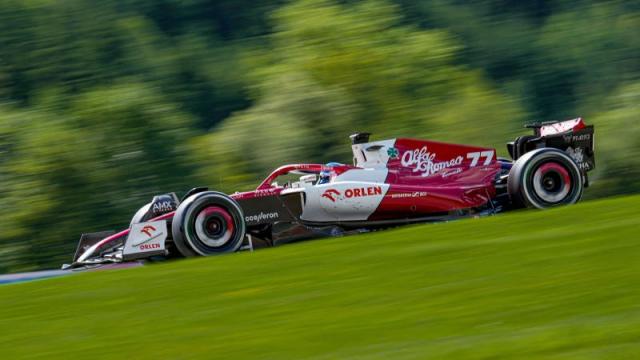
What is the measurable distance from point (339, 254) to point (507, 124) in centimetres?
2579

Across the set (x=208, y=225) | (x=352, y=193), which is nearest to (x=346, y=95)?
(x=352, y=193)

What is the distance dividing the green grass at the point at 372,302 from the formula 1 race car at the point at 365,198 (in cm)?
121

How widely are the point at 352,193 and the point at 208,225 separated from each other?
1983 millimetres

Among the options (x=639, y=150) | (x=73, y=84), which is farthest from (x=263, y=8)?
(x=639, y=150)

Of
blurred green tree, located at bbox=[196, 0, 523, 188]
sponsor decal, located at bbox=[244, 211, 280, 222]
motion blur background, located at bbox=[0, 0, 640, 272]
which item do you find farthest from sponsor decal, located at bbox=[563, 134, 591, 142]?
blurred green tree, located at bbox=[196, 0, 523, 188]

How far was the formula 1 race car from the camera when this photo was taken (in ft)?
46.1

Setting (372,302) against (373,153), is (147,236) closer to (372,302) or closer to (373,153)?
(373,153)

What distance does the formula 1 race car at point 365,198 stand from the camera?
46.1 feet

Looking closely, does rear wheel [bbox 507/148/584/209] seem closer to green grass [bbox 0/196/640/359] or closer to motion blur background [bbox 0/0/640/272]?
green grass [bbox 0/196/640/359]

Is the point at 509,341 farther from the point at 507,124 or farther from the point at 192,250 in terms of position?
the point at 507,124

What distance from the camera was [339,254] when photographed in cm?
1200

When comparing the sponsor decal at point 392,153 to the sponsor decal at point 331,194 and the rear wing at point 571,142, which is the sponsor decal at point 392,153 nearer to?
the sponsor decal at point 331,194

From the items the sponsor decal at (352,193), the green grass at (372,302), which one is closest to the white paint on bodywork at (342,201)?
the sponsor decal at (352,193)

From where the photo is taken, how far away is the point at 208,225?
1402 cm
